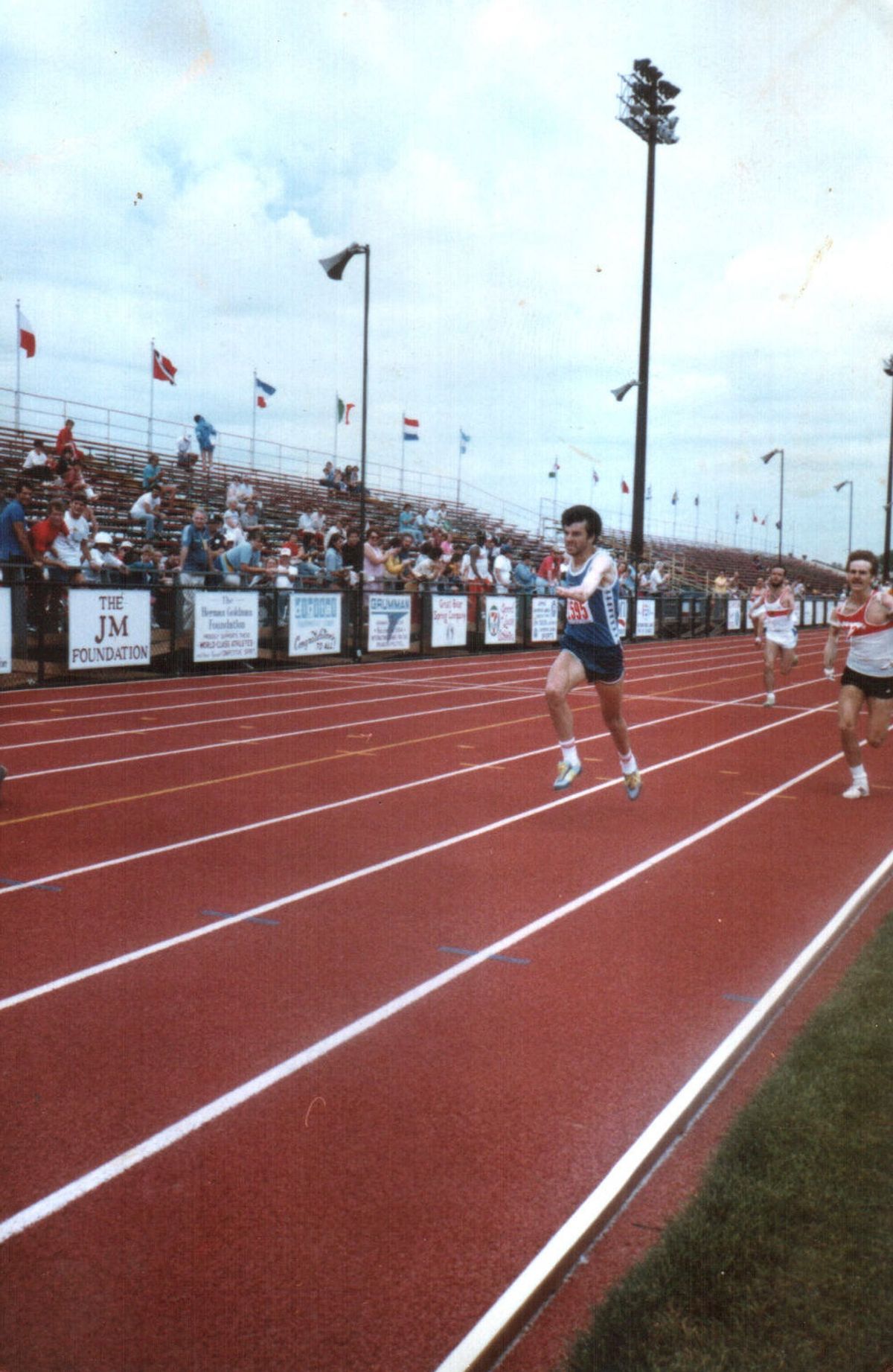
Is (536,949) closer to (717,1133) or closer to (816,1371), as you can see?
(717,1133)

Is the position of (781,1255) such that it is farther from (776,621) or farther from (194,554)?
(194,554)

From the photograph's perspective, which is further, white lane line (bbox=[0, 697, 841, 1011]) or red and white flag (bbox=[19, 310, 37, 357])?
red and white flag (bbox=[19, 310, 37, 357])

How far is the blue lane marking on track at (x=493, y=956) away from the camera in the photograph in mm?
5137

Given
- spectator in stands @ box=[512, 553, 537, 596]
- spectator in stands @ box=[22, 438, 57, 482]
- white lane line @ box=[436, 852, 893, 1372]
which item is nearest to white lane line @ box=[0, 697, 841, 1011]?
white lane line @ box=[436, 852, 893, 1372]

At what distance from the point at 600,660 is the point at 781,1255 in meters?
5.94

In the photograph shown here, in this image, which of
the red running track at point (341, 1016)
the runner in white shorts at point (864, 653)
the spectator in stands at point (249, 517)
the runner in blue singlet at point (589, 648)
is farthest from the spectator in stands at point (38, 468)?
the runner in white shorts at point (864, 653)

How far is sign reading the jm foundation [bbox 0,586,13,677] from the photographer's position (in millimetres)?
14430

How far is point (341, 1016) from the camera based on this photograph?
446 centimetres

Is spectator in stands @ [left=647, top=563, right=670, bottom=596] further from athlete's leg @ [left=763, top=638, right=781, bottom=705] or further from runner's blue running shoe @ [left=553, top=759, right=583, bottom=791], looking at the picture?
runner's blue running shoe @ [left=553, top=759, right=583, bottom=791]

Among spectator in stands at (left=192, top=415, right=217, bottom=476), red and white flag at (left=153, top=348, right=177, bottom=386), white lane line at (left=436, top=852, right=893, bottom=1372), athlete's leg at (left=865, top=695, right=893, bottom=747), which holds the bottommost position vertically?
white lane line at (left=436, top=852, right=893, bottom=1372)

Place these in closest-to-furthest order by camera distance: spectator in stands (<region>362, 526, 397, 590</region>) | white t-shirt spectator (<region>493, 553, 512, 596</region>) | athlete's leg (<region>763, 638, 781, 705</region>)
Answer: athlete's leg (<region>763, 638, 781, 705</region>), spectator in stands (<region>362, 526, 397, 590</region>), white t-shirt spectator (<region>493, 553, 512, 596</region>)

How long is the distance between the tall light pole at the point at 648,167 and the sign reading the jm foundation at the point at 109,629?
21.5 metres

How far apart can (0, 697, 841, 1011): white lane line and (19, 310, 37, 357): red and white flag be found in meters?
23.2

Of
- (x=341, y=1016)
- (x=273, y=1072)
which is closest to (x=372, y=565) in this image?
Result: (x=341, y=1016)
